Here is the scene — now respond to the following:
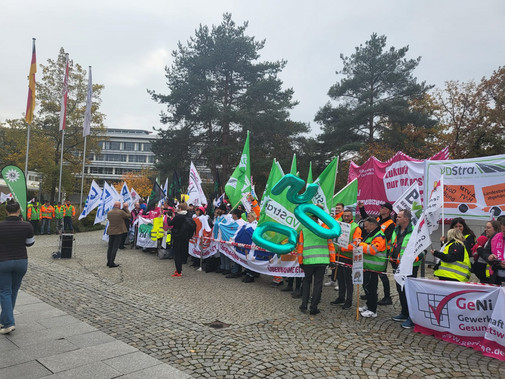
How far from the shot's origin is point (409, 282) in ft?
19.1

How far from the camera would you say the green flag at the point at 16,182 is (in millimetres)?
6742

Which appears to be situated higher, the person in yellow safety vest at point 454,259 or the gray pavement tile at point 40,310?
the person in yellow safety vest at point 454,259

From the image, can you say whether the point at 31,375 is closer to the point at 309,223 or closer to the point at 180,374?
the point at 180,374

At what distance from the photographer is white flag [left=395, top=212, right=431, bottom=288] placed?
5.73 m

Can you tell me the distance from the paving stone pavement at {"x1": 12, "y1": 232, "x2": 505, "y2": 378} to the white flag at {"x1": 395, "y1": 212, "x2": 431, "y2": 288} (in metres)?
0.99

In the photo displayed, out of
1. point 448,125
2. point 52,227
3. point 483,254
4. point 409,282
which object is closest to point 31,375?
point 409,282

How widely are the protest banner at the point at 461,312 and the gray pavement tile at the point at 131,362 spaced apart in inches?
154

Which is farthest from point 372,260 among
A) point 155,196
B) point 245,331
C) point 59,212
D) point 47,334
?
point 59,212

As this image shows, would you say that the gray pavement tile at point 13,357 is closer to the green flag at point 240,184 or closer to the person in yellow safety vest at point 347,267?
the person in yellow safety vest at point 347,267

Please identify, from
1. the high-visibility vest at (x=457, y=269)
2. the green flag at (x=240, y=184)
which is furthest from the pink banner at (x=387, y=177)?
the high-visibility vest at (x=457, y=269)

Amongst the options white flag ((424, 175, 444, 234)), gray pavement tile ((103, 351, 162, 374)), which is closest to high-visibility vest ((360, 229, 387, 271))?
white flag ((424, 175, 444, 234))

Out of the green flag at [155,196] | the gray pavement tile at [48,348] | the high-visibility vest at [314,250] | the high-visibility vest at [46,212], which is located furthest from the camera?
the high-visibility vest at [46,212]

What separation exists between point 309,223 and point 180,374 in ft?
10.8

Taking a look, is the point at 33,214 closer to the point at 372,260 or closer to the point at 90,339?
the point at 90,339
